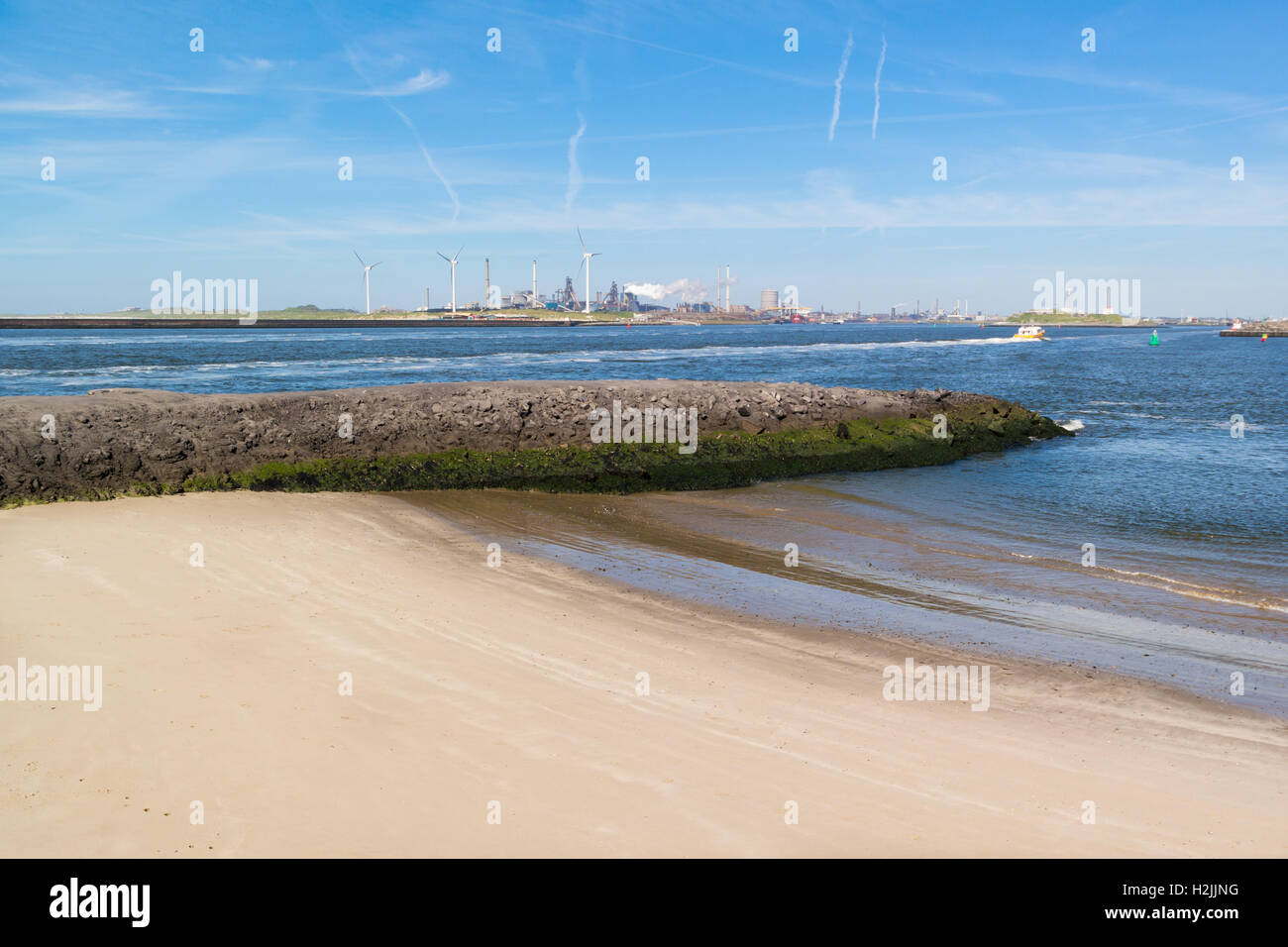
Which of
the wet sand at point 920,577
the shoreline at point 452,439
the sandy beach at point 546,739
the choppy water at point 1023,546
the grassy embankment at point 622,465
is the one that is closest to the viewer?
the sandy beach at point 546,739

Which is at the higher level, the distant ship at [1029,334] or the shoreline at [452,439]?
→ the distant ship at [1029,334]

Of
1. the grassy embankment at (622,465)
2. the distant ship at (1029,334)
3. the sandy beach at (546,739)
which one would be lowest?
the sandy beach at (546,739)

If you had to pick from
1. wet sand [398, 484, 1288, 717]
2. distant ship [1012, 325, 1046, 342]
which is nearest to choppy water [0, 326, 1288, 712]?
wet sand [398, 484, 1288, 717]

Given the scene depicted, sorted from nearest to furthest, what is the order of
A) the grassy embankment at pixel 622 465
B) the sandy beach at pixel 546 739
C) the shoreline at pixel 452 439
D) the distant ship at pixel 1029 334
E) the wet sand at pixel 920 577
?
1. the sandy beach at pixel 546 739
2. the wet sand at pixel 920 577
3. the shoreline at pixel 452 439
4. the grassy embankment at pixel 622 465
5. the distant ship at pixel 1029 334

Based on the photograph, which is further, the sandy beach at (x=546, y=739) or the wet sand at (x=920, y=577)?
the wet sand at (x=920, y=577)

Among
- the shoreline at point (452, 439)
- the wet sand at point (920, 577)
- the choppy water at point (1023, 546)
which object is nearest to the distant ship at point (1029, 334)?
the choppy water at point (1023, 546)

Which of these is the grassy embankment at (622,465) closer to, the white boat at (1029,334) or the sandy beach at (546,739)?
the sandy beach at (546,739)

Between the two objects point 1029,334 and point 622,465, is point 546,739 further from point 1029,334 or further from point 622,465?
point 1029,334

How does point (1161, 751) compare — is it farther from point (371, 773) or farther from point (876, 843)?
point (371, 773)
